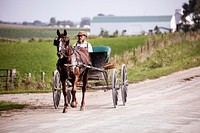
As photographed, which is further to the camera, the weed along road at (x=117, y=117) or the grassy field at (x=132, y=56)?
the grassy field at (x=132, y=56)

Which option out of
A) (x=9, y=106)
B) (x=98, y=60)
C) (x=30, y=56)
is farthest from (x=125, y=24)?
(x=98, y=60)

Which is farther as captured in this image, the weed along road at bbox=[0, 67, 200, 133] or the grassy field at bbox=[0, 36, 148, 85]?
the grassy field at bbox=[0, 36, 148, 85]

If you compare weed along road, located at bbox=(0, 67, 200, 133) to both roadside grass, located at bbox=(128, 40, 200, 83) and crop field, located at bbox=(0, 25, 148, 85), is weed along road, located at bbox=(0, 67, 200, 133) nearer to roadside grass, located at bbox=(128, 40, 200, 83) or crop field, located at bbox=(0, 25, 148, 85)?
roadside grass, located at bbox=(128, 40, 200, 83)

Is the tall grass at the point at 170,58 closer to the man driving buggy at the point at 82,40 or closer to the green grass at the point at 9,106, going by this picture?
the green grass at the point at 9,106

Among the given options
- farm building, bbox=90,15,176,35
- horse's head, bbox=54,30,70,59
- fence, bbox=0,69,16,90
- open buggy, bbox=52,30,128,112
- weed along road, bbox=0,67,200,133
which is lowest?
fence, bbox=0,69,16,90

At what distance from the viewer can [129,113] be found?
10539mm

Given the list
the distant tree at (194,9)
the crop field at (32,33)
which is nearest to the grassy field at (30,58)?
the crop field at (32,33)

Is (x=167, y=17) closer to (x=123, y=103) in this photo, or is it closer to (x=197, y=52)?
(x=197, y=52)

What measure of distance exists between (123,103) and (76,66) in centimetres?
193

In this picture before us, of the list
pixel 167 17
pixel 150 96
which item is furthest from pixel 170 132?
pixel 167 17

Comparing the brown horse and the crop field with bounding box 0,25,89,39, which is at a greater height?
the crop field with bounding box 0,25,89,39

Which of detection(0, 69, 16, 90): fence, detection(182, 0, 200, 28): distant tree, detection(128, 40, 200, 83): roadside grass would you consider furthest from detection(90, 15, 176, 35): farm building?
detection(0, 69, 16, 90): fence

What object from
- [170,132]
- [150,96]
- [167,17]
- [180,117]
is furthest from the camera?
[167,17]

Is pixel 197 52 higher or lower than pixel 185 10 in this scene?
lower
